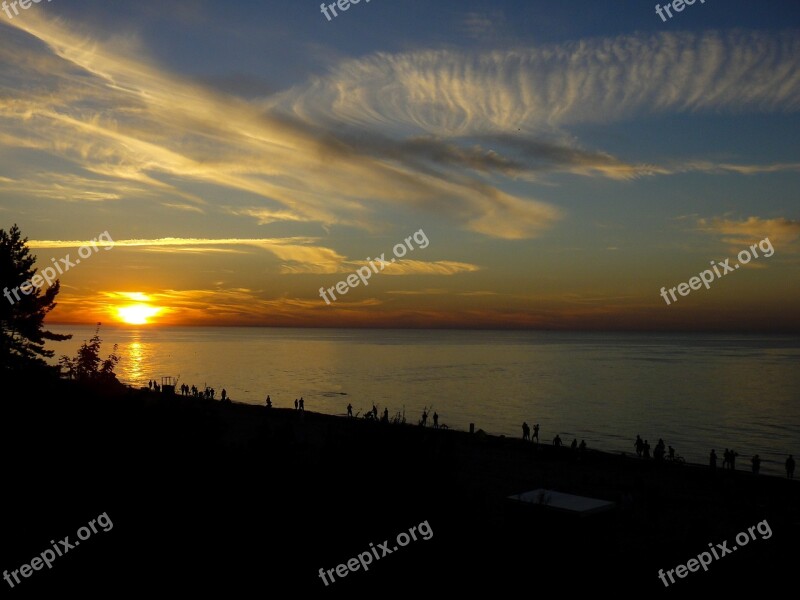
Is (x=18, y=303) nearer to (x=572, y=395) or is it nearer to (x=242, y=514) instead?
(x=242, y=514)

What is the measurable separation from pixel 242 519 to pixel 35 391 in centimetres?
503

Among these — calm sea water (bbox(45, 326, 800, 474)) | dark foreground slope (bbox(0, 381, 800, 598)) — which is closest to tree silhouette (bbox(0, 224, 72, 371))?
dark foreground slope (bbox(0, 381, 800, 598))

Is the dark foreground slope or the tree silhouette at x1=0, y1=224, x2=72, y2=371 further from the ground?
the tree silhouette at x1=0, y1=224, x2=72, y2=371

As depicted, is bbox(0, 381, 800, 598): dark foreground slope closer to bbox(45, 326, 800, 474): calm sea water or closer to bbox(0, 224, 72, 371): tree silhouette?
bbox(0, 224, 72, 371): tree silhouette

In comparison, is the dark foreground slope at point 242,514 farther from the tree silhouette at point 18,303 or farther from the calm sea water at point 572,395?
the calm sea water at point 572,395

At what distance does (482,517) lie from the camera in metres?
10.6

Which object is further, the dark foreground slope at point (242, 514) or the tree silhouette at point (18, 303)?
the tree silhouette at point (18, 303)

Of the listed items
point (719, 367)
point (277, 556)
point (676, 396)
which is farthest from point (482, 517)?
point (719, 367)

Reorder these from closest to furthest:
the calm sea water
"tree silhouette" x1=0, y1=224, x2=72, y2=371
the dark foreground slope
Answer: the dark foreground slope, "tree silhouette" x1=0, y1=224, x2=72, y2=371, the calm sea water

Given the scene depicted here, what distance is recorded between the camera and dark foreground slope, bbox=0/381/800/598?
917 cm

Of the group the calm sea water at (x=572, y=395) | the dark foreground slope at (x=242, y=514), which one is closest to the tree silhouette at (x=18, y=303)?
the dark foreground slope at (x=242, y=514)

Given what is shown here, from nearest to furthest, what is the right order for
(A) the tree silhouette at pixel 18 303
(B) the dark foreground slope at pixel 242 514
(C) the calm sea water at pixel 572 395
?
1. (B) the dark foreground slope at pixel 242 514
2. (A) the tree silhouette at pixel 18 303
3. (C) the calm sea water at pixel 572 395

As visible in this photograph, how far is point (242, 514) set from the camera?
985 centimetres

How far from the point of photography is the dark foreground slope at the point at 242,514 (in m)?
9.17
